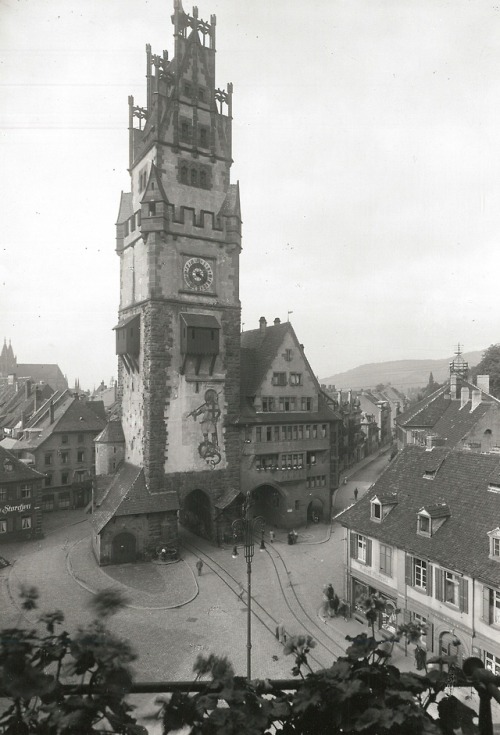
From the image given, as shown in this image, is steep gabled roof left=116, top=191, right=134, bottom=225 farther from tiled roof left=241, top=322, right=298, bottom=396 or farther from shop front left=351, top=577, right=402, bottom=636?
shop front left=351, top=577, right=402, bottom=636

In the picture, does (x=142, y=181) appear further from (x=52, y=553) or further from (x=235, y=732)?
(x=235, y=732)

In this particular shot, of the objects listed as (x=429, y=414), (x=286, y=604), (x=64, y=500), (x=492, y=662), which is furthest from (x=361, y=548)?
(x=64, y=500)

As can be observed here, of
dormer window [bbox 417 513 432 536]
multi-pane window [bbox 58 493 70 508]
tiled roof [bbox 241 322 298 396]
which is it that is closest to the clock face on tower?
tiled roof [bbox 241 322 298 396]

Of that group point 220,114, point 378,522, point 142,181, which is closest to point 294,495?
point 378,522

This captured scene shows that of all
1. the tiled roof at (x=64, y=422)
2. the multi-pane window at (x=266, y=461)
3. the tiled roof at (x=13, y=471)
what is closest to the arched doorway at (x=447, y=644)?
the multi-pane window at (x=266, y=461)

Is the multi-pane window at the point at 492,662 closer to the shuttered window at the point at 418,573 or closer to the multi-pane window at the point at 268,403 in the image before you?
the shuttered window at the point at 418,573
